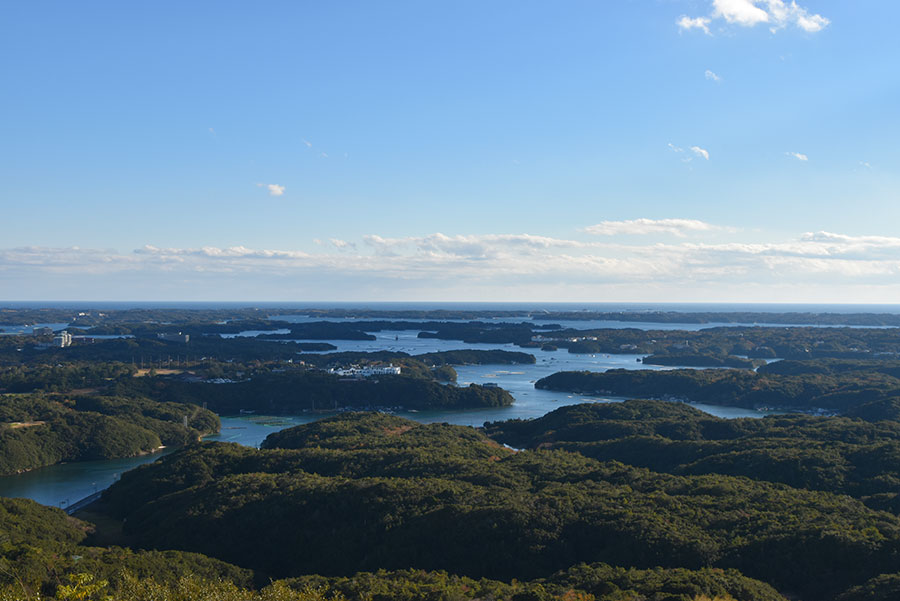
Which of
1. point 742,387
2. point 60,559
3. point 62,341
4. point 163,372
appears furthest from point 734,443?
point 62,341

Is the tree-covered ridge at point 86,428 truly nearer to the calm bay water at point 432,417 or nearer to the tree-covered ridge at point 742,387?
the calm bay water at point 432,417

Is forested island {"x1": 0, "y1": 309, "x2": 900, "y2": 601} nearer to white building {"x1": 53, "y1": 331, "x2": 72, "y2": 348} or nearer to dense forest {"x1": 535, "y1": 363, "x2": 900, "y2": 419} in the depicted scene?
dense forest {"x1": 535, "y1": 363, "x2": 900, "y2": 419}

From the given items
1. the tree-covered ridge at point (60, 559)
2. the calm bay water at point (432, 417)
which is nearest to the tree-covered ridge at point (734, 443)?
the calm bay water at point (432, 417)

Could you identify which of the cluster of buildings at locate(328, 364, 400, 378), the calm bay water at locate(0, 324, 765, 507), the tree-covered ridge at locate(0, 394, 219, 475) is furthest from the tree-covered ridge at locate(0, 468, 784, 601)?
the cluster of buildings at locate(328, 364, 400, 378)

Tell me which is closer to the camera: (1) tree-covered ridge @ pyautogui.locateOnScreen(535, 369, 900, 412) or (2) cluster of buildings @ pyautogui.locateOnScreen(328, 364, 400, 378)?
(1) tree-covered ridge @ pyautogui.locateOnScreen(535, 369, 900, 412)

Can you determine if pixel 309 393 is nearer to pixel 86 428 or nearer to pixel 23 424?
pixel 86 428

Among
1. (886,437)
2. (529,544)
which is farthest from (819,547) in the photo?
(886,437)
